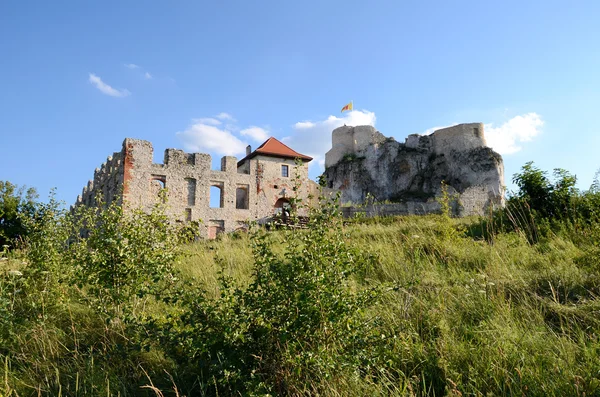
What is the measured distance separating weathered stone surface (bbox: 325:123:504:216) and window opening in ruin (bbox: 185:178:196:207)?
1850 centimetres

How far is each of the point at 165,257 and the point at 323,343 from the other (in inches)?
82.9

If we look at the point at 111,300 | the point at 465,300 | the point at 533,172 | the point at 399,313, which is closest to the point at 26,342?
the point at 111,300

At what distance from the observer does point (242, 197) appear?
2748cm

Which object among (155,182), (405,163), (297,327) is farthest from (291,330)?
(405,163)

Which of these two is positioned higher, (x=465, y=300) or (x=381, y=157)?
(x=381, y=157)

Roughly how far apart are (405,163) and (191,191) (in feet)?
80.4

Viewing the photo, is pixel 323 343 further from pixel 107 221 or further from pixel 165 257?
pixel 107 221

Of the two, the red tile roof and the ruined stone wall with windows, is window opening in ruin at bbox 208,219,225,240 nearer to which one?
the ruined stone wall with windows

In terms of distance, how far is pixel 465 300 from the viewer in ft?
13.7

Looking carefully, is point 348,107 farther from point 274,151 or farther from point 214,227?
point 214,227

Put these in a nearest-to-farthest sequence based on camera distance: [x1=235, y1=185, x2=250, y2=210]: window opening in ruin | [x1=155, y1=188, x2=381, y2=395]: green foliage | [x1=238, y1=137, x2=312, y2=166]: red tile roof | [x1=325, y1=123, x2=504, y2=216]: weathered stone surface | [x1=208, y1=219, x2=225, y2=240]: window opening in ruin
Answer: [x1=155, y1=188, x2=381, y2=395]: green foliage → [x1=208, y1=219, x2=225, y2=240]: window opening in ruin → [x1=235, y1=185, x2=250, y2=210]: window opening in ruin → [x1=238, y1=137, x2=312, y2=166]: red tile roof → [x1=325, y1=123, x2=504, y2=216]: weathered stone surface

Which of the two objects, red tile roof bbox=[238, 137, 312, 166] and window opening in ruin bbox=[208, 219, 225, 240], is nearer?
window opening in ruin bbox=[208, 219, 225, 240]

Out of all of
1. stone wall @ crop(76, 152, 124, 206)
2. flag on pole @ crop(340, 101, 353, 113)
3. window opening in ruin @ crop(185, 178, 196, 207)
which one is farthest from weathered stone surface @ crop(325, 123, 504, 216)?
stone wall @ crop(76, 152, 124, 206)

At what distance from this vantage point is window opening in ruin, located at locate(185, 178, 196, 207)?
24016 mm
